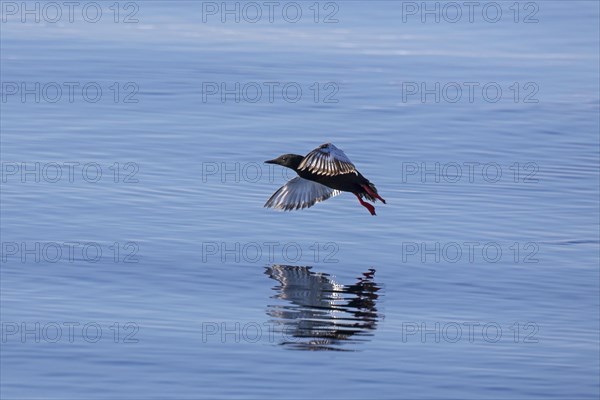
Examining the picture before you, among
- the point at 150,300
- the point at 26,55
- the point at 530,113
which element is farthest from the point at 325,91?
the point at 150,300

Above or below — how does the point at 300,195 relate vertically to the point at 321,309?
above

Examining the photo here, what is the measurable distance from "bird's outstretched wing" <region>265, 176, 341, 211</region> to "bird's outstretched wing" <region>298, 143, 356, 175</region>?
69.6 inches

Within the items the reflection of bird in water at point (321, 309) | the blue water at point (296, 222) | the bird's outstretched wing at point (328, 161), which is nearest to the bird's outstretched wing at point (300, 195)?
the blue water at point (296, 222)

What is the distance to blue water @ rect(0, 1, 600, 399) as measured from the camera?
16.2 meters

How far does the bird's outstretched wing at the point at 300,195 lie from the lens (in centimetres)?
2250

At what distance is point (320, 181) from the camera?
21344 millimetres

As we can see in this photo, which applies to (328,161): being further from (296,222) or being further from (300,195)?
(296,222)

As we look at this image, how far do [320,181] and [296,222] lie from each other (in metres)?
1.64

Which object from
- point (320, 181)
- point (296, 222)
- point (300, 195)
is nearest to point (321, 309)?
point (320, 181)

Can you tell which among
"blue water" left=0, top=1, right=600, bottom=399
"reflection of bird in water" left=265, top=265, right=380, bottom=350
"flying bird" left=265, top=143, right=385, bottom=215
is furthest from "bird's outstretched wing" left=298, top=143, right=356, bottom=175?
"reflection of bird in water" left=265, top=265, right=380, bottom=350

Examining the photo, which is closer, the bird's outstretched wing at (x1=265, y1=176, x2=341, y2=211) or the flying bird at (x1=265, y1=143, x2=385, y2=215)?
the flying bird at (x1=265, y1=143, x2=385, y2=215)

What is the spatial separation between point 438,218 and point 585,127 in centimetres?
823

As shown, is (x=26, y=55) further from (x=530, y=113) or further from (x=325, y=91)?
(x=530, y=113)

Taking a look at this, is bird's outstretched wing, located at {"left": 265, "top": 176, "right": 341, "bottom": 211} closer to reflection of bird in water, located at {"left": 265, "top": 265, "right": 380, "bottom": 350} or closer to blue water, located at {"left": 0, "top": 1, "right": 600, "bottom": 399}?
blue water, located at {"left": 0, "top": 1, "right": 600, "bottom": 399}
